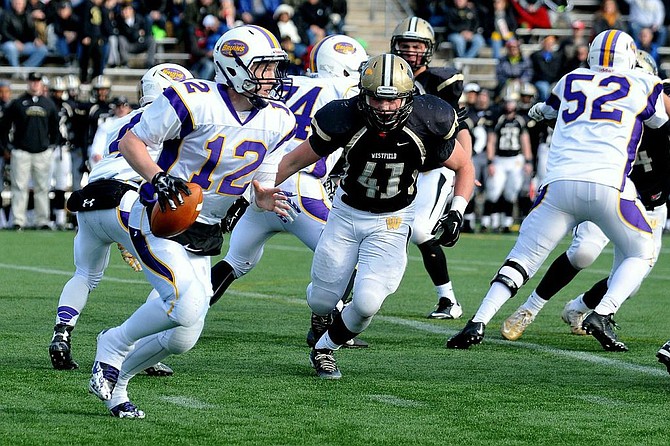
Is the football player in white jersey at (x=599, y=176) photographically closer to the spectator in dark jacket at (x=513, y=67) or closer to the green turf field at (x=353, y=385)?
the green turf field at (x=353, y=385)

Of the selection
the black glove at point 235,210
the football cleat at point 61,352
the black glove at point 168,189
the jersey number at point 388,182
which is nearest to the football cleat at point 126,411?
the black glove at point 168,189

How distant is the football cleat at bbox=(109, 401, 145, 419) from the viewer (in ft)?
15.7

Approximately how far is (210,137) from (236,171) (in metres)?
0.21

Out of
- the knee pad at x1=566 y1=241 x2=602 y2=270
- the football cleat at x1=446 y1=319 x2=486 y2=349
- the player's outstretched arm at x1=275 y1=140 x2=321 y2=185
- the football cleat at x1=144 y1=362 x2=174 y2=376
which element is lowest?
the football cleat at x1=446 y1=319 x2=486 y2=349

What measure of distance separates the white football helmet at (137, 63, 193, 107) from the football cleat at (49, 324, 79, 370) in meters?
1.25

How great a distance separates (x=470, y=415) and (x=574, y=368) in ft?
4.48

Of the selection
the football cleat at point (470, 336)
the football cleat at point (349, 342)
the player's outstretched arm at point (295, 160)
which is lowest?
the football cleat at point (349, 342)

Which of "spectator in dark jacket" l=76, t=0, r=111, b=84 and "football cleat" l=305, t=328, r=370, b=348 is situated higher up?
"football cleat" l=305, t=328, r=370, b=348

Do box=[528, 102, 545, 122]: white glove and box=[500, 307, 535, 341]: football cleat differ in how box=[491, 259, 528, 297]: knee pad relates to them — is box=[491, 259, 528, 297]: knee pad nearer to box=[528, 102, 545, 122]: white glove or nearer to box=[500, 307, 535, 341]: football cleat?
box=[500, 307, 535, 341]: football cleat

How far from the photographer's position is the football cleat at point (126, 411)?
4.78m

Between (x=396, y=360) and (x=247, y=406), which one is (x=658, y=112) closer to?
(x=396, y=360)

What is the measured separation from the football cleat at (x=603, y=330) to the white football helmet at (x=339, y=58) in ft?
6.49

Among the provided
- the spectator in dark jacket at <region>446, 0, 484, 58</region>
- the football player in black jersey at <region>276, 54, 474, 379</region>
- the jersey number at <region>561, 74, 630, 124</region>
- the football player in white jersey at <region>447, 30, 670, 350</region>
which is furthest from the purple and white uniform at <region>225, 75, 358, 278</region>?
the spectator in dark jacket at <region>446, 0, 484, 58</region>

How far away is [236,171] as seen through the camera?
17.0ft
